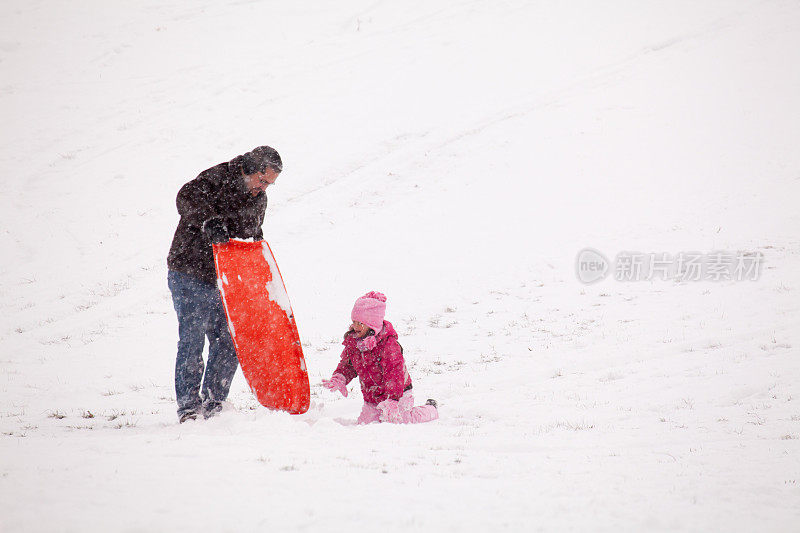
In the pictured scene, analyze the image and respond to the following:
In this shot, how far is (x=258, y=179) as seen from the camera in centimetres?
469

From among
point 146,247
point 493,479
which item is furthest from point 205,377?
point 146,247

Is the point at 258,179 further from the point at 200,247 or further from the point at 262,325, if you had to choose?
the point at 262,325

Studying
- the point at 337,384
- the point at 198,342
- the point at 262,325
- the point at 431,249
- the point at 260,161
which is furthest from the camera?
the point at 431,249

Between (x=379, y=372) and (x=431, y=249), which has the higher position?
(x=431, y=249)

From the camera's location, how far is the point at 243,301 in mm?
4906

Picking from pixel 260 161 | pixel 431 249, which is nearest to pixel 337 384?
pixel 260 161

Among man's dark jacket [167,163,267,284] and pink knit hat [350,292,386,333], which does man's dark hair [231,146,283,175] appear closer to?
man's dark jacket [167,163,267,284]

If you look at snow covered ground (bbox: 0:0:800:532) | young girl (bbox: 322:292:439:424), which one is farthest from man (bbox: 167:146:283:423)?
young girl (bbox: 322:292:439:424)

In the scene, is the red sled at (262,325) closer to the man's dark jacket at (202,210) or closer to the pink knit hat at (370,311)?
the man's dark jacket at (202,210)

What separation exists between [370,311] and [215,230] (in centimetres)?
163

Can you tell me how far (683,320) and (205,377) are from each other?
7.27m

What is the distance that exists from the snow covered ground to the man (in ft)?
1.82

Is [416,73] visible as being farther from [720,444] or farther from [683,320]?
[720,444]

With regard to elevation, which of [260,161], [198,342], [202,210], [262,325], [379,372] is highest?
[260,161]
